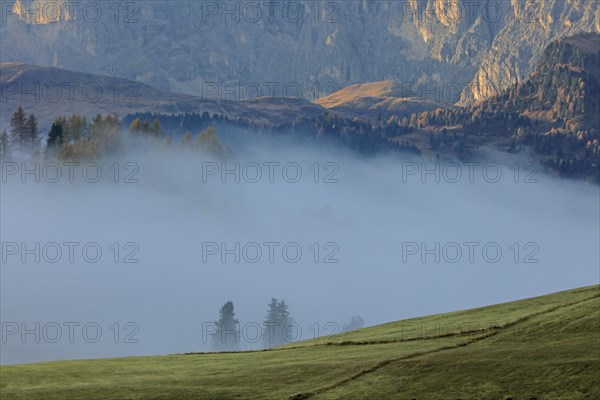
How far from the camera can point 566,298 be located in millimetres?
102000

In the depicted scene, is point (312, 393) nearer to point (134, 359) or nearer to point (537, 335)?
point (537, 335)

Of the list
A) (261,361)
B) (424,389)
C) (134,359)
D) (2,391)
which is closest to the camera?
(424,389)

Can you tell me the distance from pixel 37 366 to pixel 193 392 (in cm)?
2102

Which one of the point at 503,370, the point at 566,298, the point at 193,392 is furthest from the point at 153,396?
the point at 566,298

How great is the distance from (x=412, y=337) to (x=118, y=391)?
86.8 feet

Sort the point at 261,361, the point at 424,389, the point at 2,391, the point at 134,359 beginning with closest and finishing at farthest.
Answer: the point at 424,389 → the point at 2,391 → the point at 261,361 → the point at 134,359

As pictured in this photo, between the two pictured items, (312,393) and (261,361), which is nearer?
(312,393)

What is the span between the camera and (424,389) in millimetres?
75312

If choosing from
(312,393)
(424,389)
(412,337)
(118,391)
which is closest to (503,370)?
(424,389)

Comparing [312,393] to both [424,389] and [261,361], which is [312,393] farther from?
[261,361]

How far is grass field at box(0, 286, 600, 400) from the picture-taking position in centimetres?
7481

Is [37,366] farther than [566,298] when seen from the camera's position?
No

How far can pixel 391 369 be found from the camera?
80.4 metres

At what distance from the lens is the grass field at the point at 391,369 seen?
245 feet
